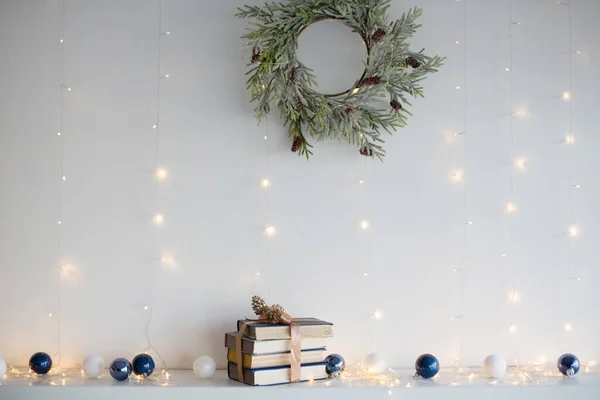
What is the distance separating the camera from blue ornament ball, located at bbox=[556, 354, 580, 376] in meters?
2.17

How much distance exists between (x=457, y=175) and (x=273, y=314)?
0.83m

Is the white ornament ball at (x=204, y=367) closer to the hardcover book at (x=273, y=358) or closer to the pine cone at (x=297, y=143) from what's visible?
the hardcover book at (x=273, y=358)

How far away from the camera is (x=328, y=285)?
7.66 feet

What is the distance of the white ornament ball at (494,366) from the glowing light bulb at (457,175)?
609mm

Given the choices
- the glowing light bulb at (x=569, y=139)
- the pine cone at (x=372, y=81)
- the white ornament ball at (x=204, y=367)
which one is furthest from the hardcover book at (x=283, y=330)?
the glowing light bulb at (x=569, y=139)

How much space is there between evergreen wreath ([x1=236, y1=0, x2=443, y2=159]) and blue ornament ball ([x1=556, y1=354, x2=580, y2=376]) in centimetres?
91

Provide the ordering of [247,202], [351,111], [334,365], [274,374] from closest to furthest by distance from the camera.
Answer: [274,374]
[334,365]
[351,111]
[247,202]

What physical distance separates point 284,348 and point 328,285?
1.18 ft

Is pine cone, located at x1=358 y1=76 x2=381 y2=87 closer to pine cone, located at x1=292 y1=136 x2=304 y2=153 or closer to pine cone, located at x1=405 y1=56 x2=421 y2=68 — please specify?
pine cone, located at x1=405 y1=56 x2=421 y2=68

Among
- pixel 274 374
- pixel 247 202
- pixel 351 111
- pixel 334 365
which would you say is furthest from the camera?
pixel 247 202

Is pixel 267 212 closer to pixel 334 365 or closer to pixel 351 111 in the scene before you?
pixel 351 111

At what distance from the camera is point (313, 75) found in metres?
2.28

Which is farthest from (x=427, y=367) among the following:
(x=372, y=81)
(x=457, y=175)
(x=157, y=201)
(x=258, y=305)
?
(x=157, y=201)

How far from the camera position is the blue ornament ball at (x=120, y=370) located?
2037mm
